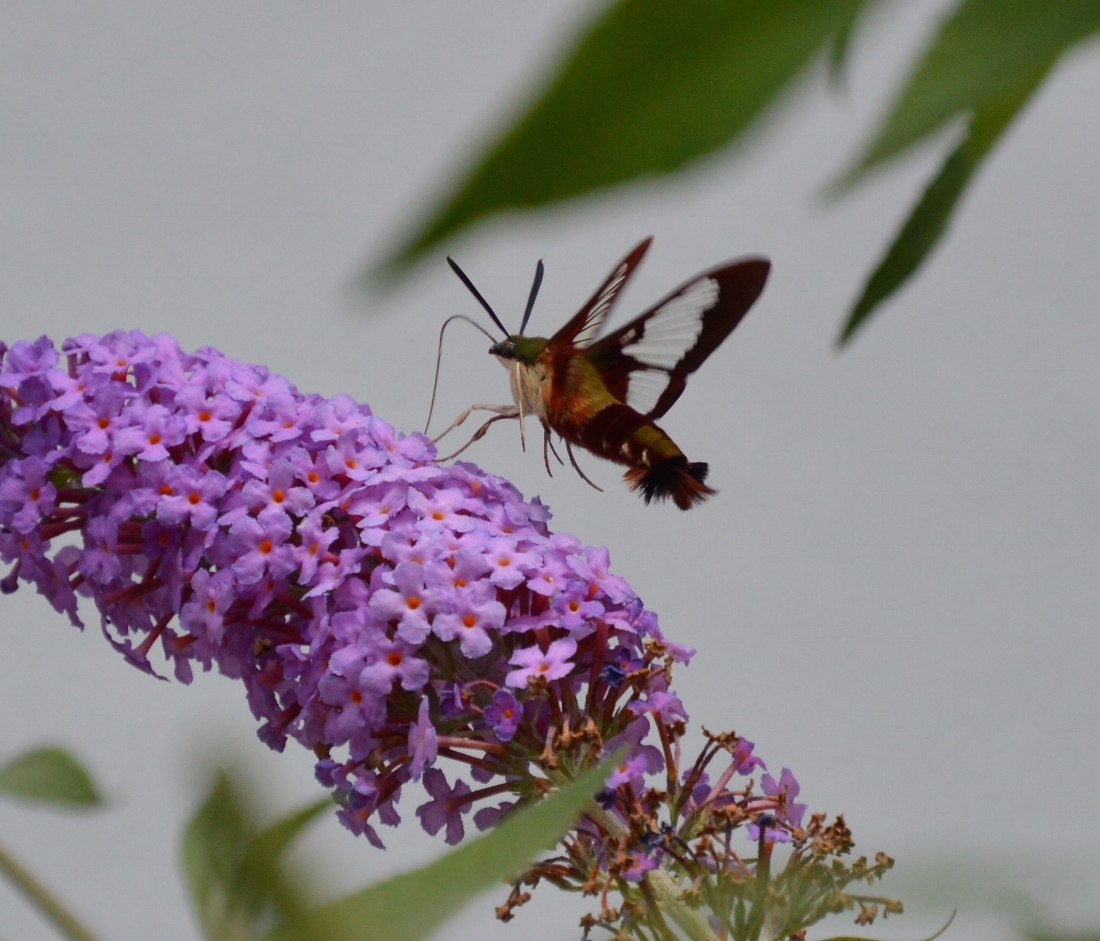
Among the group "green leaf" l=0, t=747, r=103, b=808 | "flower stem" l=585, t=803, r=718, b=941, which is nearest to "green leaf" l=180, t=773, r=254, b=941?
"green leaf" l=0, t=747, r=103, b=808

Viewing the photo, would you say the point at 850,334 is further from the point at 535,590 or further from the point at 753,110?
→ the point at 535,590

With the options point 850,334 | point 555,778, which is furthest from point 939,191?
point 555,778

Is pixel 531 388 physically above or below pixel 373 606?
above

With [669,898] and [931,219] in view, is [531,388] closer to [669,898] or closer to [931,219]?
[669,898]

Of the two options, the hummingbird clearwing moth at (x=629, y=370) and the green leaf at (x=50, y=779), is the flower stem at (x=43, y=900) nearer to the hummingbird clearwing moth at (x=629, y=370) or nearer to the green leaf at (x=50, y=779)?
the green leaf at (x=50, y=779)

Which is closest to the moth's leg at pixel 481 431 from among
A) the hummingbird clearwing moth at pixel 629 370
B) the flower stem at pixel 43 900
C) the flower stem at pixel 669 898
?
the hummingbird clearwing moth at pixel 629 370

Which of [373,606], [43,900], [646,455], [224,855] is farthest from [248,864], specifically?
[646,455]
